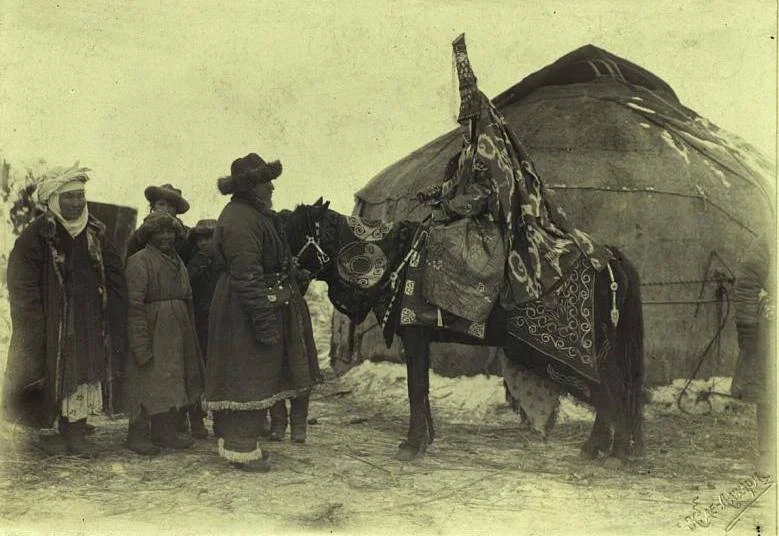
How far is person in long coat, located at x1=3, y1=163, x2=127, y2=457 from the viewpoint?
15.2 ft

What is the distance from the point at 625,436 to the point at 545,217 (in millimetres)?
1550

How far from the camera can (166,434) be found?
5.23 m

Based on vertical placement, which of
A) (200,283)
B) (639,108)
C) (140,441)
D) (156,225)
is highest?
(639,108)

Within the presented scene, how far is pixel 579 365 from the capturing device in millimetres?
5105

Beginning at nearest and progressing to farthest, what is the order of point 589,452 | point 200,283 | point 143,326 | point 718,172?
1. point 143,326
2. point 589,452
3. point 200,283
4. point 718,172

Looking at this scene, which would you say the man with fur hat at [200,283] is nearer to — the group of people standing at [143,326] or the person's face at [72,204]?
the group of people standing at [143,326]

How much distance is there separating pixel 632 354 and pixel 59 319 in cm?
364

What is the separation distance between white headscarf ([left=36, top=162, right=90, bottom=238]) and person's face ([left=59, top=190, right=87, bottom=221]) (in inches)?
0.7

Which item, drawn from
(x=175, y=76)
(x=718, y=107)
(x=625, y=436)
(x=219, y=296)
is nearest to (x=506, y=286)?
(x=625, y=436)

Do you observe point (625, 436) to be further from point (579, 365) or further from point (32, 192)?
point (32, 192)
